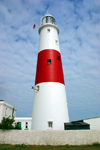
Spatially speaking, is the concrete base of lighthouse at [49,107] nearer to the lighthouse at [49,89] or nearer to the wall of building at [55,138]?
the lighthouse at [49,89]

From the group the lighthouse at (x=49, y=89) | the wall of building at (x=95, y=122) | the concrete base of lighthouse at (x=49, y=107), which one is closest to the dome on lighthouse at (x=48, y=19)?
the lighthouse at (x=49, y=89)

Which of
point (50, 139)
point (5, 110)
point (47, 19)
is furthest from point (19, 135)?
point (47, 19)

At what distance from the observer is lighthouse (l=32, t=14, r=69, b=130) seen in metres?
12.2

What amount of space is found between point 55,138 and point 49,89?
182 inches

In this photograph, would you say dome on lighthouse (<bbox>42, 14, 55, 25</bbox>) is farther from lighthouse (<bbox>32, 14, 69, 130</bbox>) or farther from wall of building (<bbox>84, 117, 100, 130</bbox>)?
wall of building (<bbox>84, 117, 100, 130</bbox>)

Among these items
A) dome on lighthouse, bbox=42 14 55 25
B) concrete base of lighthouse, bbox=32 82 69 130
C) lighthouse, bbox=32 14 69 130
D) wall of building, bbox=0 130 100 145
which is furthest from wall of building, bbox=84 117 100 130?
dome on lighthouse, bbox=42 14 55 25

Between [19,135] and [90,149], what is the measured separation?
5242mm

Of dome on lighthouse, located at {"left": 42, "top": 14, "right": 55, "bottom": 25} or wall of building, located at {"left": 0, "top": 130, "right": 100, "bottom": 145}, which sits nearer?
wall of building, located at {"left": 0, "top": 130, "right": 100, "bottom": 145}

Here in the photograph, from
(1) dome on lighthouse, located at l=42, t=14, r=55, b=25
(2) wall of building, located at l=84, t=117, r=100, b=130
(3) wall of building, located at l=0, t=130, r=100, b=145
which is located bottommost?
(3) wall of building, located at l=0, t=130, r=100, b=145

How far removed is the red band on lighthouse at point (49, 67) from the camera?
13.5 meters

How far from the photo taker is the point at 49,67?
13836mm

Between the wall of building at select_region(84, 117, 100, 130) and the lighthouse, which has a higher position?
the lighthouse

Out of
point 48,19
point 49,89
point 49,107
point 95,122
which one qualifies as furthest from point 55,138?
point 48,19

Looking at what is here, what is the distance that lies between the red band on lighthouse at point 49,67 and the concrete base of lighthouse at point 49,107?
0.61 meters
